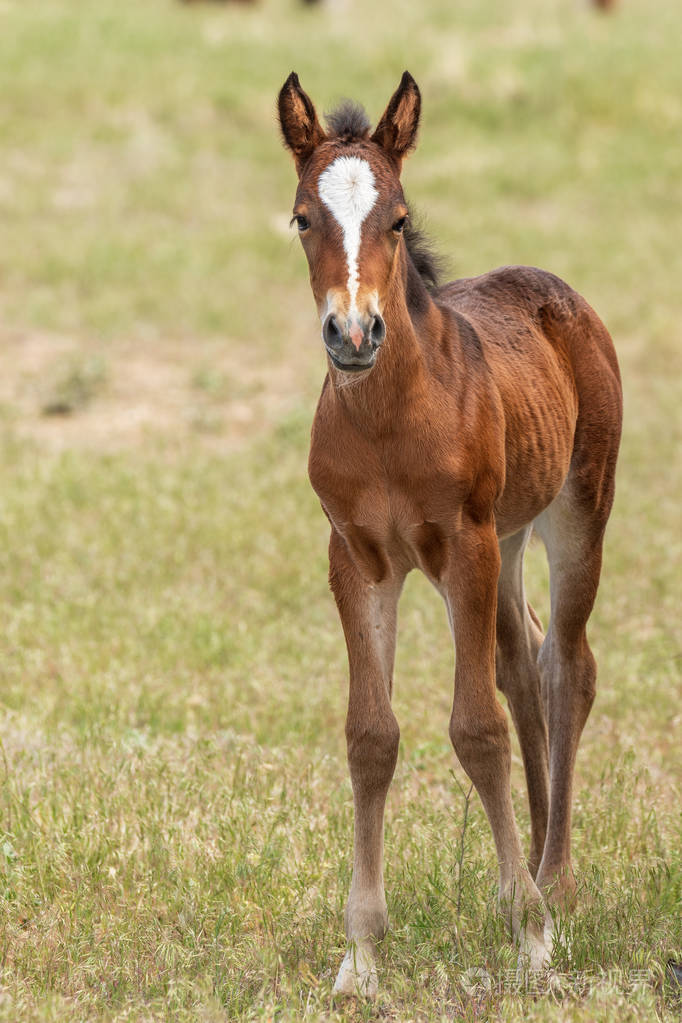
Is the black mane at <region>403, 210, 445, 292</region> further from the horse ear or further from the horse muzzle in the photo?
the horse muzzle

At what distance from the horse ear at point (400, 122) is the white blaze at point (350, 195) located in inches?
9.7

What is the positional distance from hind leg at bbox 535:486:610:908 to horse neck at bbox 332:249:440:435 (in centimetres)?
119

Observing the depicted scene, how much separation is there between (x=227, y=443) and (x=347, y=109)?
23.5 ft

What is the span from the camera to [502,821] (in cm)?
425

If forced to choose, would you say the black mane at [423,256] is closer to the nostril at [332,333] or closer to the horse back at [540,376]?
the horse back at [540,376]

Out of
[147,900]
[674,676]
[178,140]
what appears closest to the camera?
[147,900]

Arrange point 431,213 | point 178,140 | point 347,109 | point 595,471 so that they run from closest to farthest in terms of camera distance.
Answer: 1. point 347,109
2. point 595,471
3. point 431,213
4. point 178,140

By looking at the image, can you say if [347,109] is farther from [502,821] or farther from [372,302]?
[502,821]

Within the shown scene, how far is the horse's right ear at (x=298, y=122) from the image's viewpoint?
Result: 4051 millimetres

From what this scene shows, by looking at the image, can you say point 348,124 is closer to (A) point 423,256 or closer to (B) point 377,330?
(A) point 423,256

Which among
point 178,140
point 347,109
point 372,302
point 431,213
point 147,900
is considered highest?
point 178,140

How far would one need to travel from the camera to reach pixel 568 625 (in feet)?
16.5

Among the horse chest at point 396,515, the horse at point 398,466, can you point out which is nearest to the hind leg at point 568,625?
the horse at point 398,466

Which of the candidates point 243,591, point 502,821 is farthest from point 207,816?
point 243,591
